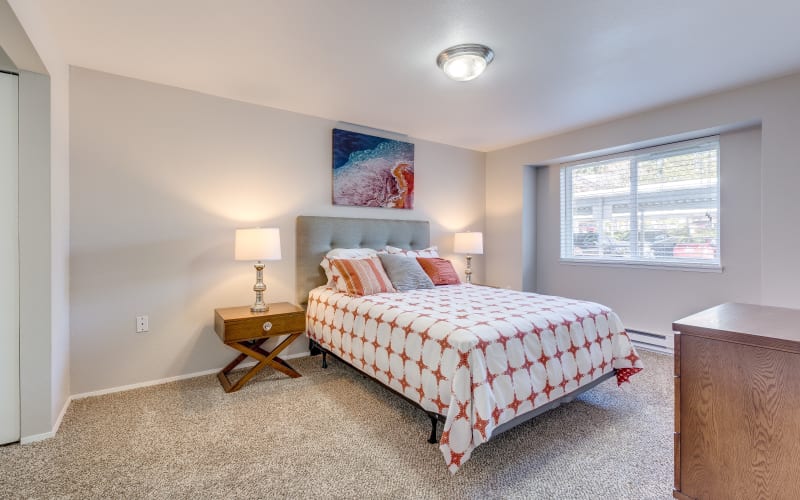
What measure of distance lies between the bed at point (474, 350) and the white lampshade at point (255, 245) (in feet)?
1.98

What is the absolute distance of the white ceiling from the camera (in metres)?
1.87

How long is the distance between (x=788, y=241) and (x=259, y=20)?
3924 mm

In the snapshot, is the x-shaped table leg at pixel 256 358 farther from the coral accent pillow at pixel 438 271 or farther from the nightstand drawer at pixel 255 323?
the coral accent pillow at pixel 438 271

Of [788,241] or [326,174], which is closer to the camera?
[788,241]

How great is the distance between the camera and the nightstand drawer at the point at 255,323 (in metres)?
2.51

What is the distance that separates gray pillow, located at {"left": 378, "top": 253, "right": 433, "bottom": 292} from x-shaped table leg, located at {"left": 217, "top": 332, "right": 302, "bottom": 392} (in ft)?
2.97

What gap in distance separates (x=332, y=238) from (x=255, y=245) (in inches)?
35.1

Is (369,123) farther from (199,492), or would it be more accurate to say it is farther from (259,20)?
(199,492)

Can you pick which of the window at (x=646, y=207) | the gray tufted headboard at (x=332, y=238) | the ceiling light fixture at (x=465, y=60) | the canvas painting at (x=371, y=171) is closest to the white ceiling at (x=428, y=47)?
the ceiling light fixture at (x=465, y=60)

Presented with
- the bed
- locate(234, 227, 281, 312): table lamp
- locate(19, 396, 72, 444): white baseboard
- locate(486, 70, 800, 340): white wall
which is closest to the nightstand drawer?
locate(234, 227, 281, 312): table lamp

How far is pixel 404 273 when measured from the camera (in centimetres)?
Answer: 314

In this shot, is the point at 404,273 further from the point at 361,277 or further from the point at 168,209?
the point at 168,209

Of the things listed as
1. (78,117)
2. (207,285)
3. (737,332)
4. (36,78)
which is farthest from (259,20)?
(737,332)

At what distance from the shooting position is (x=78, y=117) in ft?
8.05
